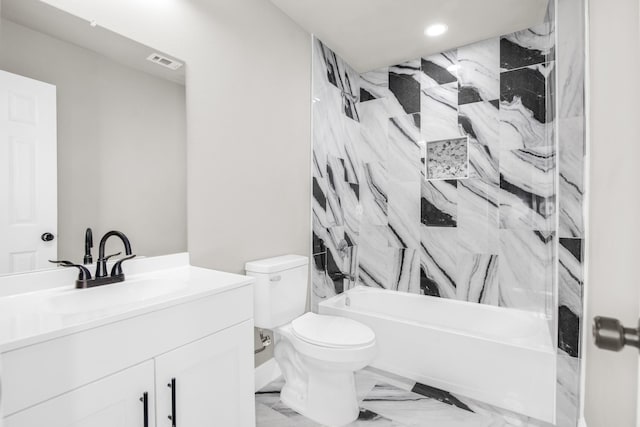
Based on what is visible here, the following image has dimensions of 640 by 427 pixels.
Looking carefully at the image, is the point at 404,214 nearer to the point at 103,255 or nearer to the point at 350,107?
the point at 350,107

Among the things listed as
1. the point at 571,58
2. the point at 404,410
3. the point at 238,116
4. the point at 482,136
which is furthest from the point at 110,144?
the point at 482,136

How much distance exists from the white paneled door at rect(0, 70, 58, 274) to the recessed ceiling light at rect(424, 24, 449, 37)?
2397 mm

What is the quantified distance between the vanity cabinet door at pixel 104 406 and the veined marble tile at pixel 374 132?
2591 millimetres

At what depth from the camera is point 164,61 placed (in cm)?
151

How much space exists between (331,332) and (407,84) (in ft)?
7.54

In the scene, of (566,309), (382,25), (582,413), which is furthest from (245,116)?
(582,413)

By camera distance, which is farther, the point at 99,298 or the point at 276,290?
the point at 276,290

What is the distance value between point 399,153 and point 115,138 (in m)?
2.29

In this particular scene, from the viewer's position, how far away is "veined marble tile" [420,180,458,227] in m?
2.68

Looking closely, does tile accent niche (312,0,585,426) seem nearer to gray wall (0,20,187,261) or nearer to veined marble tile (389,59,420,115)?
veined marble tile (389,59,420,115)

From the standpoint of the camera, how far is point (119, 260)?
1.31 m

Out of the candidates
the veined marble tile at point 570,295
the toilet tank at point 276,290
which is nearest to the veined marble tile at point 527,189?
the veined marble tile at point 570,295

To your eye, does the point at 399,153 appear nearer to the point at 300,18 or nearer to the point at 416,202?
the point at 416,202

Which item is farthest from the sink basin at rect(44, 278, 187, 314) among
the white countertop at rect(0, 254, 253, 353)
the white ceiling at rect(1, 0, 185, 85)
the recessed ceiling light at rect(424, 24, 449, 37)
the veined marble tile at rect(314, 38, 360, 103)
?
the recessed ceiling light at rect(424, 24, 449, 37)
